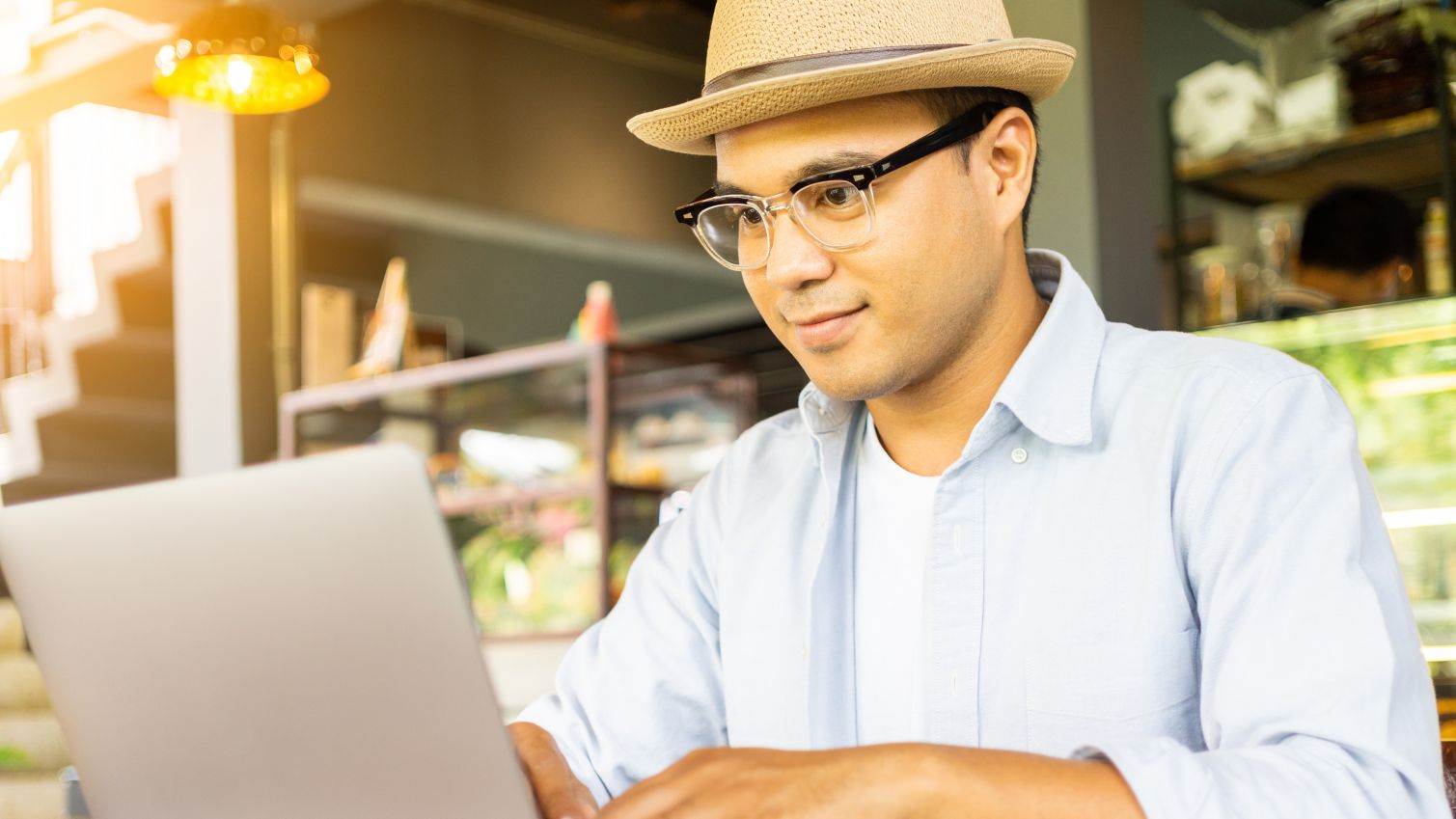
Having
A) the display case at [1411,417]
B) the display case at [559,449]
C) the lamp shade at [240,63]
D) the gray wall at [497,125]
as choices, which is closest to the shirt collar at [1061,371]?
the display case at [1411,417]

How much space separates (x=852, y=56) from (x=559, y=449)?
4.04 m

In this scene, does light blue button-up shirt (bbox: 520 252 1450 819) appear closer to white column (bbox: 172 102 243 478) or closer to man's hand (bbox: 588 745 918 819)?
man's hand (bbox: 588 745 918 819)

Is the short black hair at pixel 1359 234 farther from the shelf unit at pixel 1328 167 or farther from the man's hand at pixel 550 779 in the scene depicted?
the man's hand at pixel 550 779

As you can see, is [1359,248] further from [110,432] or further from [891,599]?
[110,432]

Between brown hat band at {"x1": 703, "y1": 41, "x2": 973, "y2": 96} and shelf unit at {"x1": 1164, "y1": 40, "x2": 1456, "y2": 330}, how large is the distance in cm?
265

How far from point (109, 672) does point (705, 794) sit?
0.46 meters

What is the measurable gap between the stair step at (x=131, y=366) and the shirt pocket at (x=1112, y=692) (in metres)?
6.24

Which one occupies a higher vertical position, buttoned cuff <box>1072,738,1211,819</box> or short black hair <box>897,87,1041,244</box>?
short black hair <box>897,87,1041,244</box>

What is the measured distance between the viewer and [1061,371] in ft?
4.38

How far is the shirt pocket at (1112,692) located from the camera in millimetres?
1206

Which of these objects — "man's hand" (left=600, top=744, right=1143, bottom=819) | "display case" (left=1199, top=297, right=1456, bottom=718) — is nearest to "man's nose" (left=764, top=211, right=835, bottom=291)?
"man's hand" (left=600, top=744, right=1143, bottom=819)

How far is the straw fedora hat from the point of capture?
1.29m

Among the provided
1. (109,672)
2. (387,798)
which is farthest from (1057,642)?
(109,672)

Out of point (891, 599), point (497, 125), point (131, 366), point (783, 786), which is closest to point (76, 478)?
point (131, 366)
